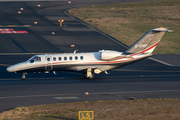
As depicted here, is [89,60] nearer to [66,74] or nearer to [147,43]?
[66,74]

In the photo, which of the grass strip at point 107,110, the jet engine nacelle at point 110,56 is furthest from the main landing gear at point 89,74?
the grass strip at point 107,110

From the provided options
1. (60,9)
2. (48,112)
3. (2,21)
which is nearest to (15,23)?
(2,21)

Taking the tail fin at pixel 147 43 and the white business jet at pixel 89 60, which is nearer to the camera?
the white business jet at pixel 89 60

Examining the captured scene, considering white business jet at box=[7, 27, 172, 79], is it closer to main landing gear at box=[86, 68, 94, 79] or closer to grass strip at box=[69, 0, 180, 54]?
main landing gear at box=[86, 68, 94, 79]

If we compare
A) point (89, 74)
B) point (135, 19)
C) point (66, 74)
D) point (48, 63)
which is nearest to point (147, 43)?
point (89, 74)

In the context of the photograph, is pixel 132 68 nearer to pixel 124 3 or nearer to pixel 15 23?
pixel 15 23

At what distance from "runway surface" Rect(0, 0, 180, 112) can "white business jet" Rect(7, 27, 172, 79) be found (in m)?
1.28

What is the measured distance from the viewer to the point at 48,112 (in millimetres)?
24500

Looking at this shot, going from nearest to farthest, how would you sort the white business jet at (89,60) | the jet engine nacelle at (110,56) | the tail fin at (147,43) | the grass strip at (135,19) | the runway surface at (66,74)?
the runway surface at (66,74) < the jet engine nacelle at (110,56) < the white business jet at (89,60) < the tail fin at (147,43) < the grass strip at (135,19)

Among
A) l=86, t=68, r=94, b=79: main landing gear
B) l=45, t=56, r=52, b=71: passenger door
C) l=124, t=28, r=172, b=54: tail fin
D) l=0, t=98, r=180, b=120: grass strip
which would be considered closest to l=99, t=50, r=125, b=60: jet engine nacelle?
l=124, t=28, r=172, b=54: tail fin

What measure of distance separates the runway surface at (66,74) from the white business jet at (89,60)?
1.28m

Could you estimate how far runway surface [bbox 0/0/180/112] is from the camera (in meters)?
30.6

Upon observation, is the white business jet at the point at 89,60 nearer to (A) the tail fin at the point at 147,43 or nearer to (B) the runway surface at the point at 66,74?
(A) the tail fin at the point at 147,43

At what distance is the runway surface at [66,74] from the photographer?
1204 inches
